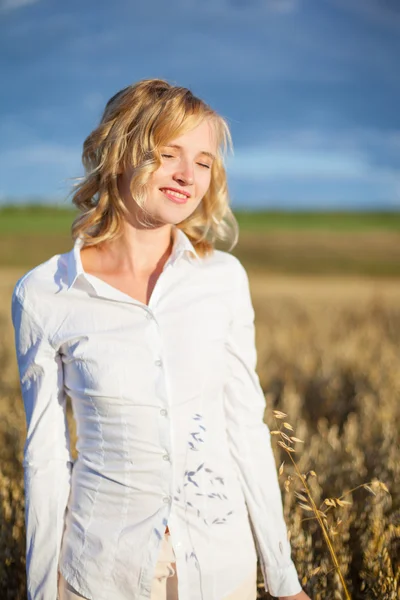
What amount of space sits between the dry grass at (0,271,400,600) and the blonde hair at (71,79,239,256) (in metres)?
0.83

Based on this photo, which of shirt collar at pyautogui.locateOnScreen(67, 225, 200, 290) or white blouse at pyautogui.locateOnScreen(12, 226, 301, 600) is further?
shirt collar at pyautogui.locateOnScreen(67, 225, 200, 290)

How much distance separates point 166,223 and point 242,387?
0.49 meters

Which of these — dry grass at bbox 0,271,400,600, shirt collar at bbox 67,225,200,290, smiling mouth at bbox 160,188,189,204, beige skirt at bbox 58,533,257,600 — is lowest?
dry grass at bbox 0,271,400,600

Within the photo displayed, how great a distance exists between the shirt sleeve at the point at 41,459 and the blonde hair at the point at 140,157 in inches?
13.8

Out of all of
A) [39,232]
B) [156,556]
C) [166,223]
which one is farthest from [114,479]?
[39,232]

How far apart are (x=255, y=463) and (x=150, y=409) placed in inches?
13.1

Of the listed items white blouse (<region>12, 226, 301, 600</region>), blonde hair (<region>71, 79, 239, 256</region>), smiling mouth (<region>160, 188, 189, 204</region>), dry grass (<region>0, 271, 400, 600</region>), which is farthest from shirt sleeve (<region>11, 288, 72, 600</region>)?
dry grass (<region>0, 271, 400, 600</region>)

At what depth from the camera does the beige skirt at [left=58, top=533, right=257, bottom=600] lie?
61.7 inches

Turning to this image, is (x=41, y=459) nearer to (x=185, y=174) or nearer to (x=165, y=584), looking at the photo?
(x=165, y=584)

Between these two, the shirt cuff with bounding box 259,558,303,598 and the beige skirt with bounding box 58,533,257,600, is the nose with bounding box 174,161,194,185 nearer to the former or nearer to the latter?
the beige skirt with bounding box 58,533,257,600

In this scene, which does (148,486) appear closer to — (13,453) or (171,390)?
(171,390)

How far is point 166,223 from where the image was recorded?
179 cm

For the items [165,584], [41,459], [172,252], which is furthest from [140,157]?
[165,584]

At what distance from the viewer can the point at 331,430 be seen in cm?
325
